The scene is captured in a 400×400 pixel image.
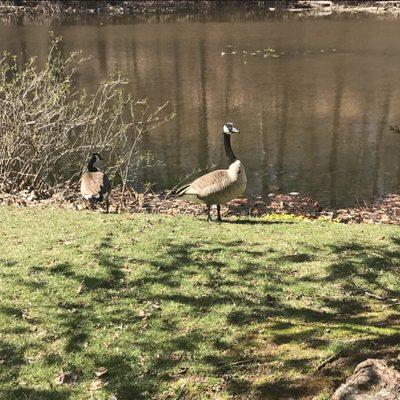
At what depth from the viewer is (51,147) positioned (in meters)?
15.1

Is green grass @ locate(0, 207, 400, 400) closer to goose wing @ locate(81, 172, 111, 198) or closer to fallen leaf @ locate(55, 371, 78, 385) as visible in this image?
fallen leaf @ locate(55, 371, 78, 385)

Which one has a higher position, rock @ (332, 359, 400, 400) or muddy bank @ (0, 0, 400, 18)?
muddy bank @ (0, 0, 400, 18)

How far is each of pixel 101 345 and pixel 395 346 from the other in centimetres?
294

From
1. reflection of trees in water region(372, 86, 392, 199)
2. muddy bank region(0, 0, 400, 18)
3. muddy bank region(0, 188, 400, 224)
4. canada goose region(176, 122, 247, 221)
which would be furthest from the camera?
muddy bank region(0, 0, 400, 18)

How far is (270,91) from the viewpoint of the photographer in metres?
27.6

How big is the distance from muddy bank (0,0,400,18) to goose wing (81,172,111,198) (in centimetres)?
5112

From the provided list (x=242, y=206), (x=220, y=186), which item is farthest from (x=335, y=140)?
(x=220, y=186)

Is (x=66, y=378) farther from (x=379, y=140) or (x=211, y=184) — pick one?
(x=379, y=140)

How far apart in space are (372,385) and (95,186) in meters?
8.02

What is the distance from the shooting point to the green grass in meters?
5.14

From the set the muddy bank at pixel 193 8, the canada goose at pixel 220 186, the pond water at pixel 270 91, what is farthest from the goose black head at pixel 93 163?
the muddy bank at pixel 193 8

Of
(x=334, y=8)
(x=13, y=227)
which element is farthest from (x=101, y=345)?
(x=334, y=8)

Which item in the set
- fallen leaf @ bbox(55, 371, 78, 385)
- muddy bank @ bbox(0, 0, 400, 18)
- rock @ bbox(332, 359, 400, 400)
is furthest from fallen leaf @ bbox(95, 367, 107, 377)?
muddy bank @ bbox(0, 0, 400, 18)

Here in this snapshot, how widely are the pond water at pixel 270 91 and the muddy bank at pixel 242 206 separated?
2.28 ft
